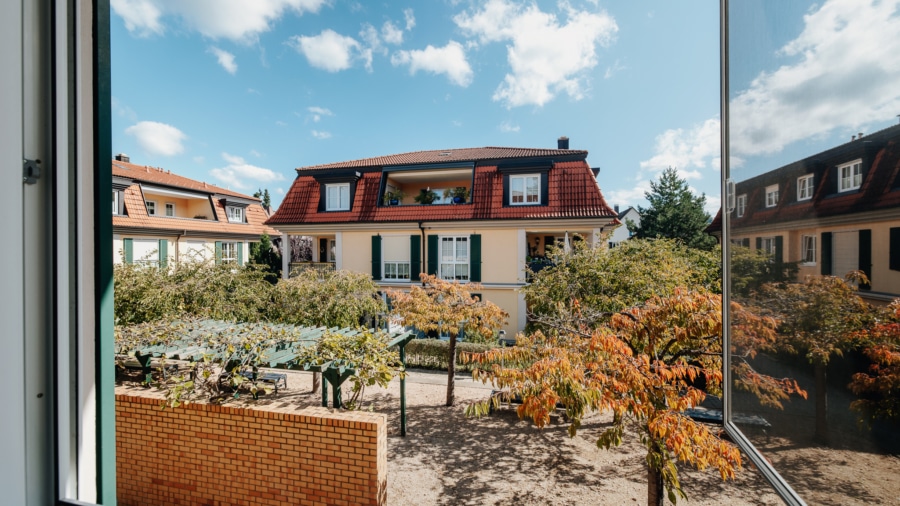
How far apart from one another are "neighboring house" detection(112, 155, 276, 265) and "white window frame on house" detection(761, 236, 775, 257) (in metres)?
15.6

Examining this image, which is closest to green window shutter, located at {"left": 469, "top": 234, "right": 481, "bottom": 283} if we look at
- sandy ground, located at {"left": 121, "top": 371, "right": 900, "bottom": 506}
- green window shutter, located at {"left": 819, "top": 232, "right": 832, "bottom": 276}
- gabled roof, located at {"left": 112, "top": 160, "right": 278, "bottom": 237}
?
sandy ground, located at {"left": 121, "top": 371, "right": 900, "bottom": 506}

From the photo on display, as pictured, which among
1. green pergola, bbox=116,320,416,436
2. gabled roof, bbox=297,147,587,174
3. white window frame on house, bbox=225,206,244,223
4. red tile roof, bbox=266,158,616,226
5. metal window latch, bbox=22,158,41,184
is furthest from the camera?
white window frame on house, bbox=225,206,244,223

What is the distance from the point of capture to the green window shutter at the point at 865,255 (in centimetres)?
100

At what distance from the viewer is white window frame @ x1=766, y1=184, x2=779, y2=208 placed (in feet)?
4.76

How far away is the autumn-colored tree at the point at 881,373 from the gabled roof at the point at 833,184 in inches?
11.7

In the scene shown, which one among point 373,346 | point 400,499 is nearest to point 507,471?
point 400,499

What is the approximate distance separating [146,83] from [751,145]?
4.49 m

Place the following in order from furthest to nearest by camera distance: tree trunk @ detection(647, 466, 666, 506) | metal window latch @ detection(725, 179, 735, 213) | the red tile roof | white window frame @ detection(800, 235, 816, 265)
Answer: the red tile roof, tree trunk @ detection(647, 466, 666, 506), metal window latch @ detection(725, 179, 735, 213), white window frame @ detection(800, 235, 816, 265)

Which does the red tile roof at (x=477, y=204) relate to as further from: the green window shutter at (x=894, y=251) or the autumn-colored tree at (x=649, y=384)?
the green window shutter at (x=894, y=251)

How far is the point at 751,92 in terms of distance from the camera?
5.17 feet

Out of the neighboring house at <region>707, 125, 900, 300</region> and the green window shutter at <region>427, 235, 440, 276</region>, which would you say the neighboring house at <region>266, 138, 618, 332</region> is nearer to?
the green window shutter at <region>427, 235, 440, 276</region>

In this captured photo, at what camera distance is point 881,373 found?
1.02m

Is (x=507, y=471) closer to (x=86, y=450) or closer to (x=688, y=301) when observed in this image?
(x=688, y=301)

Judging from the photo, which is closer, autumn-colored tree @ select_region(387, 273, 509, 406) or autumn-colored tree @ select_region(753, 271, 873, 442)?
autumn-colored tree @ select_region(753, 271, 873, 442)
